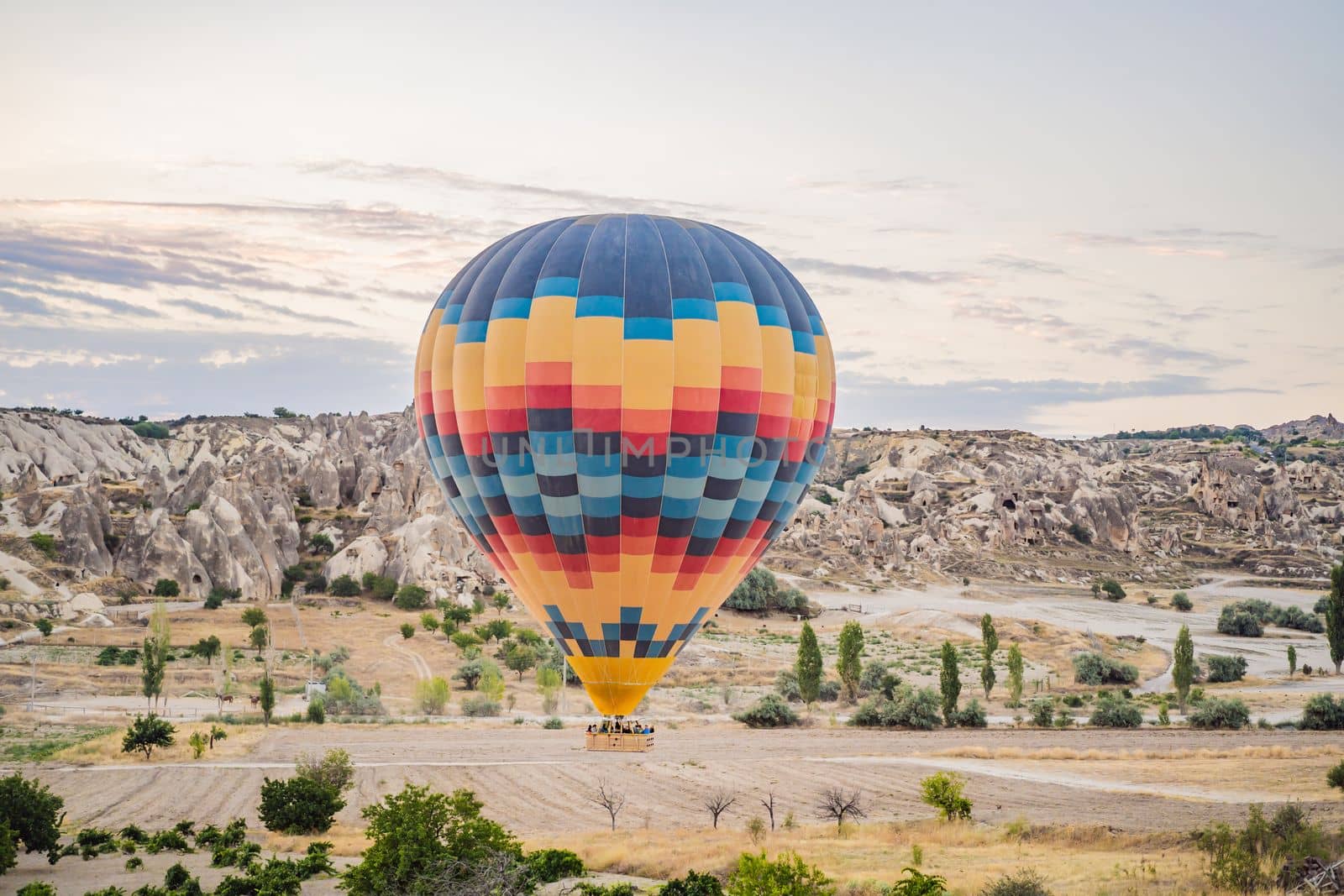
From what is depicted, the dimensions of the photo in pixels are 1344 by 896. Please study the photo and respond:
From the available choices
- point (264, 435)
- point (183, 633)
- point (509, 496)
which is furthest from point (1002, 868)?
point (264, 435)

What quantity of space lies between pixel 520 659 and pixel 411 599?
18354 millimetres

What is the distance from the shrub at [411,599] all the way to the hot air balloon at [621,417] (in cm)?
5025

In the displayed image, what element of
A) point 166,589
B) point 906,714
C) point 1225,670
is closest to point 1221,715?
point 906,714

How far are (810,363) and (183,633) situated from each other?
4796cm

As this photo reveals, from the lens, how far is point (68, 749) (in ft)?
119

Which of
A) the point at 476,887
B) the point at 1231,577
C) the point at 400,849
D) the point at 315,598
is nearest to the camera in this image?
the point at 476,887

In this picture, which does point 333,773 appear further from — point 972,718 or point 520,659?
point 520,659

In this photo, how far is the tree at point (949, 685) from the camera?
4240cm

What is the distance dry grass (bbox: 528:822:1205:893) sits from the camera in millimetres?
19734

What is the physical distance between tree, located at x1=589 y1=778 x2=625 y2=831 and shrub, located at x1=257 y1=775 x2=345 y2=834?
19.4 feet

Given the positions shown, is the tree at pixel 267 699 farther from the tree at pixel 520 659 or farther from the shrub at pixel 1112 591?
the shrub at pixel 1112 591

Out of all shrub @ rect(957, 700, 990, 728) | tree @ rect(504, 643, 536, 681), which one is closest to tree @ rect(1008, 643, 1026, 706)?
shrub @ rect(957, 700, 990, 728)

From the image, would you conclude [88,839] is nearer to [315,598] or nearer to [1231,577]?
[315,598]

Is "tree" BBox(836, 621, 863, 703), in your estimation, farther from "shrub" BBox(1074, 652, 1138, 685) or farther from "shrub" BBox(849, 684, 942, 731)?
"shrub" BBox(1074, 652, 1138, 685)
